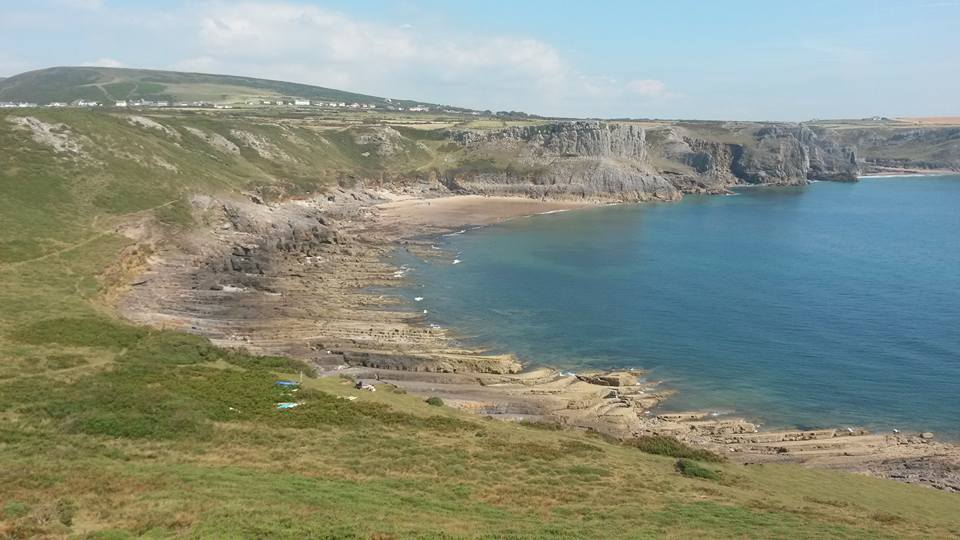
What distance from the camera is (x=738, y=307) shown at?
70.6m

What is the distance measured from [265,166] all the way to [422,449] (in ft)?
344

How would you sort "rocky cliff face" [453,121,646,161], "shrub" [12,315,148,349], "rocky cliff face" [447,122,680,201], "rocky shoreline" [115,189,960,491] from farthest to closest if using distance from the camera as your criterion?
"rocky cliff face" [453,121,646,161], "rocky cliff face" [447,122,680,201], "rocky shoreline" [115,189,960,491], "shrub" [12,315,148,349]

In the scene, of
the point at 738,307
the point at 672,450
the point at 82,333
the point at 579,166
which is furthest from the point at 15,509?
the point at 579,166

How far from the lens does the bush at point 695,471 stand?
2925 centimetres

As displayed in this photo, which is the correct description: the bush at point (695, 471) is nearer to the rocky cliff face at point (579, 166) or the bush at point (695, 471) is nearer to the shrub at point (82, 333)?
the shrub at point (82, 333)

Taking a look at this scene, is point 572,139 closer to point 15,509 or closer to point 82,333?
point 82,333

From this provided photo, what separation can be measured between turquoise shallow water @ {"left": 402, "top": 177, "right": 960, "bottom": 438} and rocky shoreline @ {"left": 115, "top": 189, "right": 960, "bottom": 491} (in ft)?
11.1

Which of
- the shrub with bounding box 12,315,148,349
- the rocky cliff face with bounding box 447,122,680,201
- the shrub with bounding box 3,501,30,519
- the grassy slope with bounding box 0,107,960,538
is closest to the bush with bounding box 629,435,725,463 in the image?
the grassy slope with bounding box 0,107,960,538

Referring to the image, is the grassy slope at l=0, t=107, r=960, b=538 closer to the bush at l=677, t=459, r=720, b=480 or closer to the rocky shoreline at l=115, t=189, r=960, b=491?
the bush at l=677, t=459, r=720, b=480

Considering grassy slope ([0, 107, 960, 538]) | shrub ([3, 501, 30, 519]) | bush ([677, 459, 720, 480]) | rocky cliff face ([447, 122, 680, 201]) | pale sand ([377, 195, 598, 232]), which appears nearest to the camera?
shrub ([3, 501, 30, 519])

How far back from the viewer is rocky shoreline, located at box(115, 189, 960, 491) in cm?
3969

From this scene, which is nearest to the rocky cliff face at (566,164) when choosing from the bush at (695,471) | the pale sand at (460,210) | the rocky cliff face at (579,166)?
the rocky cliff face at (579,166)

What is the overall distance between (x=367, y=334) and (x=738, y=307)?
→ 3936cm

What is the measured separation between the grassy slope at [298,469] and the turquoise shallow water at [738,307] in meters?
16.6
